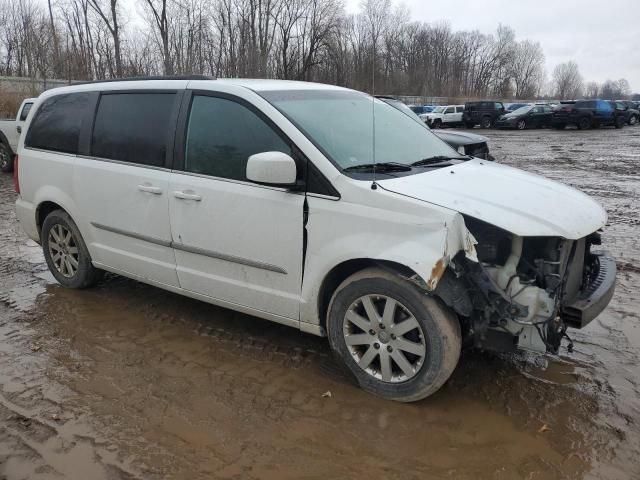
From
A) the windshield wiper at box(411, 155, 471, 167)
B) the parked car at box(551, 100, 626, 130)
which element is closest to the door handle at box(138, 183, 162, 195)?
the windshield wiper at box(411, 155, 471, 167)

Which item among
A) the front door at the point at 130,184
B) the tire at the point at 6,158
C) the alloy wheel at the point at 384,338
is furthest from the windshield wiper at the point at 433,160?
the tire at the point at 6,158

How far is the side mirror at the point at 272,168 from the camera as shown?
126 inches

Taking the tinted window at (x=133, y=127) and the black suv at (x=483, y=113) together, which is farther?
the black suv at (x=483, y=113)

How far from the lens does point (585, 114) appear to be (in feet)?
99.7

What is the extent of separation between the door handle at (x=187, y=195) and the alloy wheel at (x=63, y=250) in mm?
1634

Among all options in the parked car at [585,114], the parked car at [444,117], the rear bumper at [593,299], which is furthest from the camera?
the parked car at [444,117]

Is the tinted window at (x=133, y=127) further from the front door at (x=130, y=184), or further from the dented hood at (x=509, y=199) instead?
the dented hood at (x=509, y=199)

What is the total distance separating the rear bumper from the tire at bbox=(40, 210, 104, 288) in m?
3.94

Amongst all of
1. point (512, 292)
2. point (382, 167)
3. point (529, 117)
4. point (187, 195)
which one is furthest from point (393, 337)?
point (529, 117)

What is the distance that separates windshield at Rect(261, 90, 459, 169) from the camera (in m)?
3.49

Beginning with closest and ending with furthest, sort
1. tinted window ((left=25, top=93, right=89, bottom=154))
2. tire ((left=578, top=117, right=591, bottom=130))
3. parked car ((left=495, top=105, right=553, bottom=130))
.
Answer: tinted window ((left=25, top=93, right=89, bottom=154)) < tire ((left=578, top=117, right=591, bottom=130)) < parked car ((left=495, top=105, right=553, bottom=130))

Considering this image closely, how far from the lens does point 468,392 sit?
3348 mm

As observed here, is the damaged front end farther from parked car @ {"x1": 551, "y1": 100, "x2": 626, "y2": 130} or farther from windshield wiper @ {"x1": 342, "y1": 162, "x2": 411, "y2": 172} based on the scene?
Result: parked car @ {"x1": 551, "y1": 100, "x2": 626, "y2": 130}

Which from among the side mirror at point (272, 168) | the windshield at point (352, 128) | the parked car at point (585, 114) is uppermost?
the parked car at point (585, 114)
